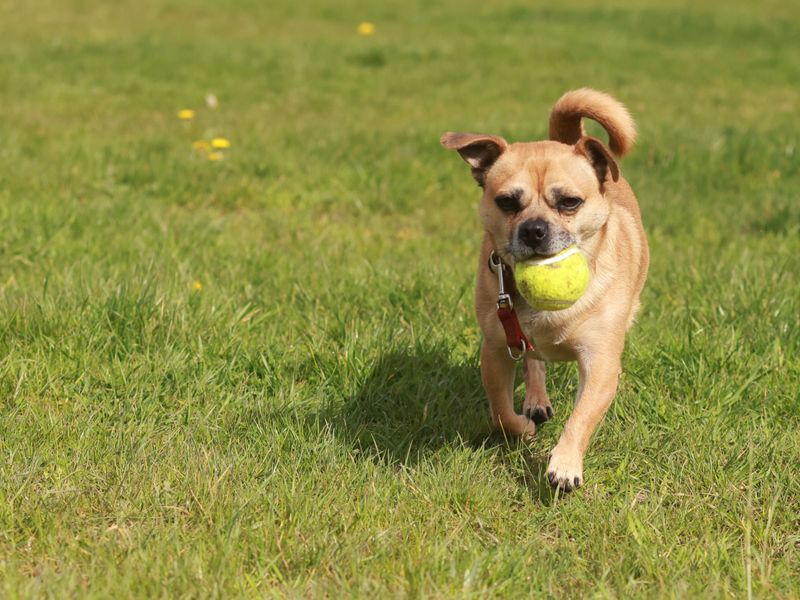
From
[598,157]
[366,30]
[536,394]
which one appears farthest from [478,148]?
[366,30]

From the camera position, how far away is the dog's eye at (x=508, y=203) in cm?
335

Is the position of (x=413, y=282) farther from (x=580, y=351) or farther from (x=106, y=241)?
(x=106, y=241)

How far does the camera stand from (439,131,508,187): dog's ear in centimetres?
344

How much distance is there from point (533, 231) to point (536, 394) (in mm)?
935

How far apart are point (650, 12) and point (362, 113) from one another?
30.8 feet

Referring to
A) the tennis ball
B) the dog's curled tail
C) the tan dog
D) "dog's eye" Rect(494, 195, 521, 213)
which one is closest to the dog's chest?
the tan dog

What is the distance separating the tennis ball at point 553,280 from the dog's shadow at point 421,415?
2.07 feet

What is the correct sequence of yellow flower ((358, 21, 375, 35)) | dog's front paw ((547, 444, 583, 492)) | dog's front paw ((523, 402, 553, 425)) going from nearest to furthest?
dog's front paw ((547, 444, 583, 492))
dog's front paw ((523, 402, 553, 425))
yellow flower ((358, 21, 375, 35))

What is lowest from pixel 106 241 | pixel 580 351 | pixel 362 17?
pixel 362 17

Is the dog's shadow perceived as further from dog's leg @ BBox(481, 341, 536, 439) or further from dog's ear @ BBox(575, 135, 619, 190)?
dog's ear @ BBox(575, 135, 619, 190)

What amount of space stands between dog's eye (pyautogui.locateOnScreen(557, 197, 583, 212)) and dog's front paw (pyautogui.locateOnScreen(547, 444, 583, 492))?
845 millimetres

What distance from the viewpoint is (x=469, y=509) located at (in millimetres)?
3121

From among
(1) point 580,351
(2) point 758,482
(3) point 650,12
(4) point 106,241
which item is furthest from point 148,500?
(3) point 650,12

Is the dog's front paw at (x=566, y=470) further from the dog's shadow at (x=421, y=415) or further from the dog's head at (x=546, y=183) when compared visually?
the dog's head at (x=546, y=183)
